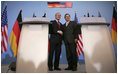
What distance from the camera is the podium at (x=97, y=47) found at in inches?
97.6

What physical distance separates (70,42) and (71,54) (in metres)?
0.17

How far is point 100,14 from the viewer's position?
303 centimetres

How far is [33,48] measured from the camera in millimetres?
2506

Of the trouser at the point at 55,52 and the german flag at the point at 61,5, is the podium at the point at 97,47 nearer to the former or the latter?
the trouser at the point at 55,52

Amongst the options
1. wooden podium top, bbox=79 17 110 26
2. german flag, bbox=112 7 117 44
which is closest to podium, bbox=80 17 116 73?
wooden podium top, bbox=79 17 110 26

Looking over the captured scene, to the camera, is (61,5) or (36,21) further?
(61,5)

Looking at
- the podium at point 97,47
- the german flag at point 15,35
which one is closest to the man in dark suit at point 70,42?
the podium at point 97,47

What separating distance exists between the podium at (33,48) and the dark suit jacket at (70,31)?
34 cm

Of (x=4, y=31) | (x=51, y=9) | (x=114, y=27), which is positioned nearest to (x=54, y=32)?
(x=51, y=9)

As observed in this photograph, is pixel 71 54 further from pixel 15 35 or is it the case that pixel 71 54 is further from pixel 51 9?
pixel 15 35

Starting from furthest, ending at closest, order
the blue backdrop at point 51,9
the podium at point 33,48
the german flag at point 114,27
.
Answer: the blue backdrop at point 51,9, the german flag at point 114,27, the podium at point 33,48

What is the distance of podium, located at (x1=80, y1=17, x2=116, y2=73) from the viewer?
2.48m

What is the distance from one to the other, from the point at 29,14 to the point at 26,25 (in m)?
0.51

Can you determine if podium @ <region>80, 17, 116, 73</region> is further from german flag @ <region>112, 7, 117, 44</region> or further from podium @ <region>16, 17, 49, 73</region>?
podium @ <region>16, 17, 49, 73</region>
